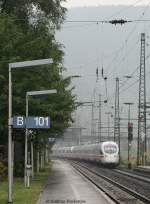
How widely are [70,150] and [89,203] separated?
376 ft

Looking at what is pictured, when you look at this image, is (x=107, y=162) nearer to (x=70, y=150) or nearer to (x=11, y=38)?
(x=11, y=38)

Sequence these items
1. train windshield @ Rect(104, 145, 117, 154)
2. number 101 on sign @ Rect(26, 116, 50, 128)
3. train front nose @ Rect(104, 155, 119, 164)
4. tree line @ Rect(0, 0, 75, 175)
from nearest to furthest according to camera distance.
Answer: number 101 on sign @ Rect(26, 116, 50, 128) → tree line @ Rect(0, 0, 75, 175) → train front nose @ Rect(104, 155, 119, 164) → train windshield @ Rect(104, 145, 117, 154)

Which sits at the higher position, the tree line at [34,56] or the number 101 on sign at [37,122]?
the tree line at [34,56]

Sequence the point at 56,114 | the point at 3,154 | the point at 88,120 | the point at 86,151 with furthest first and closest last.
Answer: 1. the point at 88,120
2. the point at 86,151
3. the point at 3,154
4. the point at 56,114

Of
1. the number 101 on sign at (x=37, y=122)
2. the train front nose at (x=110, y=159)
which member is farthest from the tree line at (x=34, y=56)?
the train front nose at (x=110, y=159)

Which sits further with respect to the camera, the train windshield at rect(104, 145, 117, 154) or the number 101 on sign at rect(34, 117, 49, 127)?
the train windshield at rect(104, 145, 117, 154)

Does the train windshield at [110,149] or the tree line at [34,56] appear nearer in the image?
the tree line at [34,56]

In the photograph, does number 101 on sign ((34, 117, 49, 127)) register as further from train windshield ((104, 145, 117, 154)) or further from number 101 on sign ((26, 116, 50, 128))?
train windshield ((104, 145, 117, 154))

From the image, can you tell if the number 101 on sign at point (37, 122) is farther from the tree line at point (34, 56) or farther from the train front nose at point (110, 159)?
the train front nose at point (110, 159)

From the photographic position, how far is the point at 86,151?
104000 mm

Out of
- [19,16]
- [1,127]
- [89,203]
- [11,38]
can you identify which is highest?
[19,16]

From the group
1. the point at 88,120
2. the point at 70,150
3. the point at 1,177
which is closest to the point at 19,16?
the point at 1,177

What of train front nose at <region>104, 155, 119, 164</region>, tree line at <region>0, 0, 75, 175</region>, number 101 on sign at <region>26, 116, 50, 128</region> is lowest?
train front nose at <region>104, 155, 119, 164</region>

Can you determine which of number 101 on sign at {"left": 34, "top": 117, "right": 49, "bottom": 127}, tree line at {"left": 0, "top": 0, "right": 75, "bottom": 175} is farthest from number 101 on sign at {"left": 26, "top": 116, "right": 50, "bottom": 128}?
tree line at {"left": 0, "top": 0, "right": 75, "bottom": 175}
